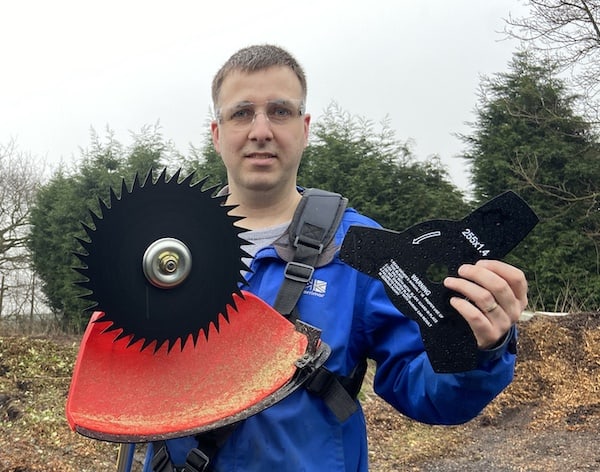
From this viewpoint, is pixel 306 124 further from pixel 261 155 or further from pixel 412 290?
pixel 412 290

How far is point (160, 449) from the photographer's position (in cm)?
161

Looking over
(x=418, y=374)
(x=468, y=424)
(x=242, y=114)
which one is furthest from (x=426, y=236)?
(x=468, y=424)

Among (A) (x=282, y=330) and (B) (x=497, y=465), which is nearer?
(A) (x=282, y=330)

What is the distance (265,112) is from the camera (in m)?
1.87

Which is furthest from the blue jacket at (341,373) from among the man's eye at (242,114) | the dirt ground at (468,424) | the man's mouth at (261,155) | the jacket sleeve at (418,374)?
the dirt ground at (468,424)

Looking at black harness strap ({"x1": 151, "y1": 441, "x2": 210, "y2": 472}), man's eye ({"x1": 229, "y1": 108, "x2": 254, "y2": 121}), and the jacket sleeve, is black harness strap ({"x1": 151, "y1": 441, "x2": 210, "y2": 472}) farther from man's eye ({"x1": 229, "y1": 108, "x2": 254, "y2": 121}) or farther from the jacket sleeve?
man's eye ({"x1": 229, "y1": 108, "x2": 254, "y2": 121})

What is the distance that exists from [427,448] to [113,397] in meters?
5.50

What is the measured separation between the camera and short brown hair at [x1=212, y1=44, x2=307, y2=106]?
74.4 inches

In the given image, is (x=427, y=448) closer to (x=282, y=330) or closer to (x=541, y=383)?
(x=541, y=383)

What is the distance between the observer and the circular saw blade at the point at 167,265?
1.33 metres

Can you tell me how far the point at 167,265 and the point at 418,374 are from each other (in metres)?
0.71

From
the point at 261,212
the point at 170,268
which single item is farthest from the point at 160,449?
the point at 261,212

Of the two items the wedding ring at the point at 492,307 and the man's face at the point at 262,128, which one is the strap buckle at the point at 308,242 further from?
the wedding ring at the point at 492,307

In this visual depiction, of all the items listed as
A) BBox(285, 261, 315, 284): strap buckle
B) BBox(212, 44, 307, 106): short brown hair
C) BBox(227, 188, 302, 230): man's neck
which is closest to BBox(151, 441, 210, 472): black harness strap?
BBox(285, 261, 315, 284): strap buckle
